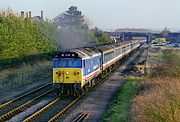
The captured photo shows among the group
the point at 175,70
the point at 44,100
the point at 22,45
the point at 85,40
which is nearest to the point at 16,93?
the point at 44,100

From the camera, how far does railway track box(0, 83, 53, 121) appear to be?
67.4 feet

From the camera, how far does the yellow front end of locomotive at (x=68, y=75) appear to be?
24.7 m

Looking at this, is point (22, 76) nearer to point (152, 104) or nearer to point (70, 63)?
point (70, 63)

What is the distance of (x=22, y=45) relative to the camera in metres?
46.2

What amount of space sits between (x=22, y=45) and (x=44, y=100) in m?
22.6

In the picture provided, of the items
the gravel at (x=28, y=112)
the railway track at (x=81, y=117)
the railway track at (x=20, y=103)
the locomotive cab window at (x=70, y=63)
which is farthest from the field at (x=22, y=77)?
the railway track at (x=81, y=117)

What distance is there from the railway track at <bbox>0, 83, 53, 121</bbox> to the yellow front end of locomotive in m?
2.05

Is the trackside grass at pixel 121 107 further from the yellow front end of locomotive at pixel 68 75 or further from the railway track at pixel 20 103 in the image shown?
the railway track at pixel 20 103

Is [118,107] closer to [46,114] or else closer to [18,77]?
[46,114]

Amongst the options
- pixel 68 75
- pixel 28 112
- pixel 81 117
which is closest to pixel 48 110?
pixel 28 112

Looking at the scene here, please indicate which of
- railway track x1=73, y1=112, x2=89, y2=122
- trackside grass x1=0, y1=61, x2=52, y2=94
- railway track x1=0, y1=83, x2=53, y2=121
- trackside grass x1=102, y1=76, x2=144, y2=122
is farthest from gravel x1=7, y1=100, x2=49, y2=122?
trackside grass x1=0, y1=61, x2=52, y2=94

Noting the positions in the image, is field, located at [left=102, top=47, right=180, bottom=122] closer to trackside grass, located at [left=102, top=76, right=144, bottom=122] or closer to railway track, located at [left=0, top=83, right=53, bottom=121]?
trackside grass, located at [left=102, top=76, right=144, bottom=122]

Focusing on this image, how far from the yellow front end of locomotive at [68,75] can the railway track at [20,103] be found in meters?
2.05

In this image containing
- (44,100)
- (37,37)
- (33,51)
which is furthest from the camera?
(37,37)
